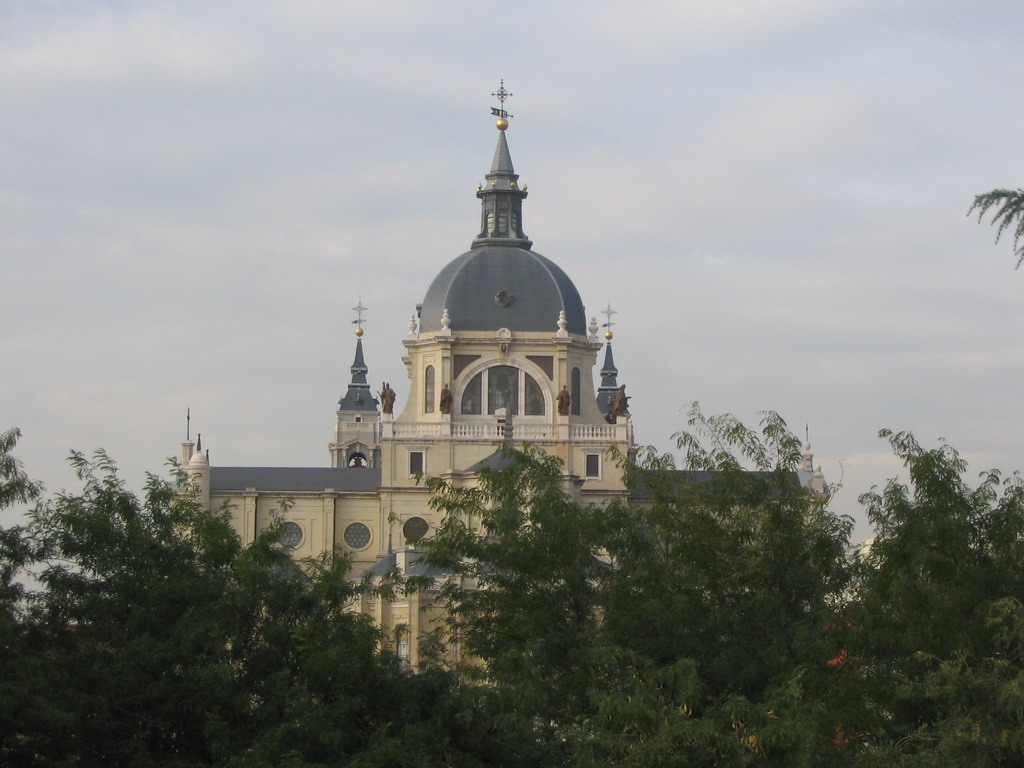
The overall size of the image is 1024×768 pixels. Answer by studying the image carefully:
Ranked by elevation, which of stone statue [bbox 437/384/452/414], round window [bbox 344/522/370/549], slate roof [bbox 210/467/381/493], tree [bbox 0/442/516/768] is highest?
stone statue [bbox 437/384/452/414]

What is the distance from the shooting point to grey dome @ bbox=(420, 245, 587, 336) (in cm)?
10181

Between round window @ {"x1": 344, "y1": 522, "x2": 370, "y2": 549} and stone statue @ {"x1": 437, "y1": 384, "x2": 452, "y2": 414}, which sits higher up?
stone statue @ {"x1": 437, "y1": 384, "x2": 452, "y2": 414}

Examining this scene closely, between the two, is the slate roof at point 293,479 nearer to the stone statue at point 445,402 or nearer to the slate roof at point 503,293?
the stone statue at point 445,402

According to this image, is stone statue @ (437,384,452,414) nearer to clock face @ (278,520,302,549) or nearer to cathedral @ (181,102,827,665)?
cathedral @ (181,102,827,665)

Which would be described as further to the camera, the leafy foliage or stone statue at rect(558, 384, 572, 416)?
stone statue at rect(558, 384, 572, 416)

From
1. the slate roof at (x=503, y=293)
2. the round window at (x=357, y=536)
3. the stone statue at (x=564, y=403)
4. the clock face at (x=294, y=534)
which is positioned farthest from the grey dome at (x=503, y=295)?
the clock face at (x=294, y=534)

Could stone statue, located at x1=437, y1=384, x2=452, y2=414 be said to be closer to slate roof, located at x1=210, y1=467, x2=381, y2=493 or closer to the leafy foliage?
slate roof, located at x1=210, y1=467, x2=381, y2=493

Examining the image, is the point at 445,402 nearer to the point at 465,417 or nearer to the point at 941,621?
the point at 465,417

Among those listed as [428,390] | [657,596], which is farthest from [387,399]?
[657,596]

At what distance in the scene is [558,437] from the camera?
99000 mm

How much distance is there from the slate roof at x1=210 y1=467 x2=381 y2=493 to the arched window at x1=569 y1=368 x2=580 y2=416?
9.74 m

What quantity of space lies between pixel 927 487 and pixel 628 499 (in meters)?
50.9

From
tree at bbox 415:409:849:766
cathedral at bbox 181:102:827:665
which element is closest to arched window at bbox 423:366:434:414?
cathedral at bbox 181:102:827:665

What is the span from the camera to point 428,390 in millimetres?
101625
